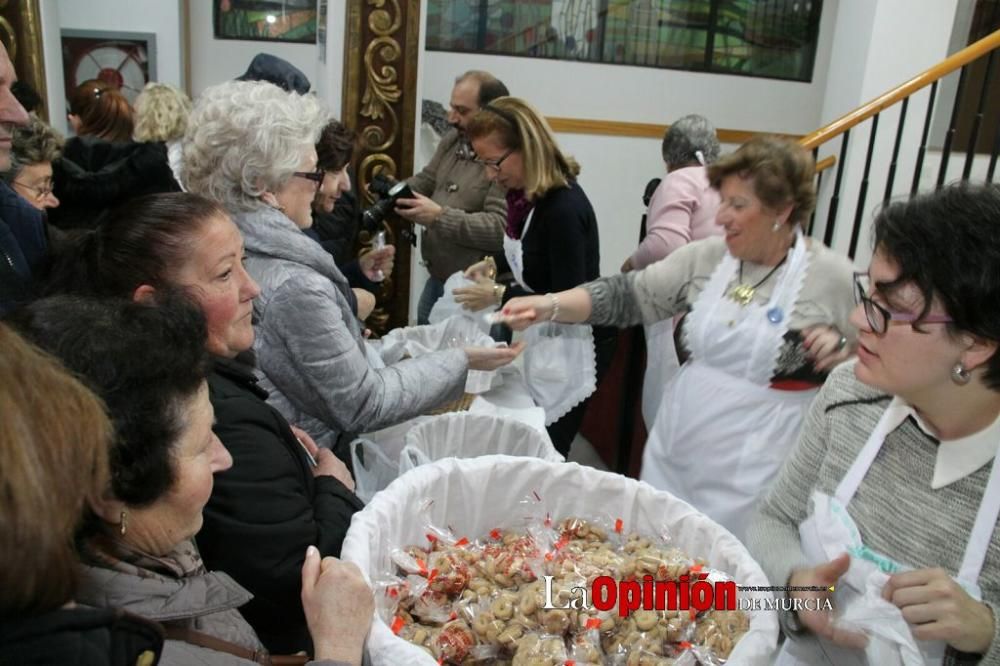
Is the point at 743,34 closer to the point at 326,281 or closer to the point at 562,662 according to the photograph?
the point at 326,281

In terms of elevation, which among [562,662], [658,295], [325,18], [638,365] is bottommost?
[638,365]

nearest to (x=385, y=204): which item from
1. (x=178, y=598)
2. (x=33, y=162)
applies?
(x=33, y=162)

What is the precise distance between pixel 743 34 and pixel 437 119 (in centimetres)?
254

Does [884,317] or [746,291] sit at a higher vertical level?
[884,317]

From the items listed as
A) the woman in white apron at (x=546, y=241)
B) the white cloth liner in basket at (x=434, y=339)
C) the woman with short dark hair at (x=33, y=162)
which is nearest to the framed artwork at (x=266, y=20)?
the woman with short dark hair at (x=33, y=162)

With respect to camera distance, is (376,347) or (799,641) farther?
(376,347)

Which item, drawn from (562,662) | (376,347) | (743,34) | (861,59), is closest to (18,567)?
(562,662)

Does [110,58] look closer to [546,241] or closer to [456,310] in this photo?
[456,310]

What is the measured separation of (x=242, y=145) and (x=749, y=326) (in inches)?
52.0

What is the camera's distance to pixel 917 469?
122 cm

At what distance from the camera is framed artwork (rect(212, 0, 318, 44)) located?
3932mm

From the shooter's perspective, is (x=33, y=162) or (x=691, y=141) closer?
(x=33, y=162)

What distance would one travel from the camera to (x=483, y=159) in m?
2.75

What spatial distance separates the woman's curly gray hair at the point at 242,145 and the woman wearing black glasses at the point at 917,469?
1267 mm
